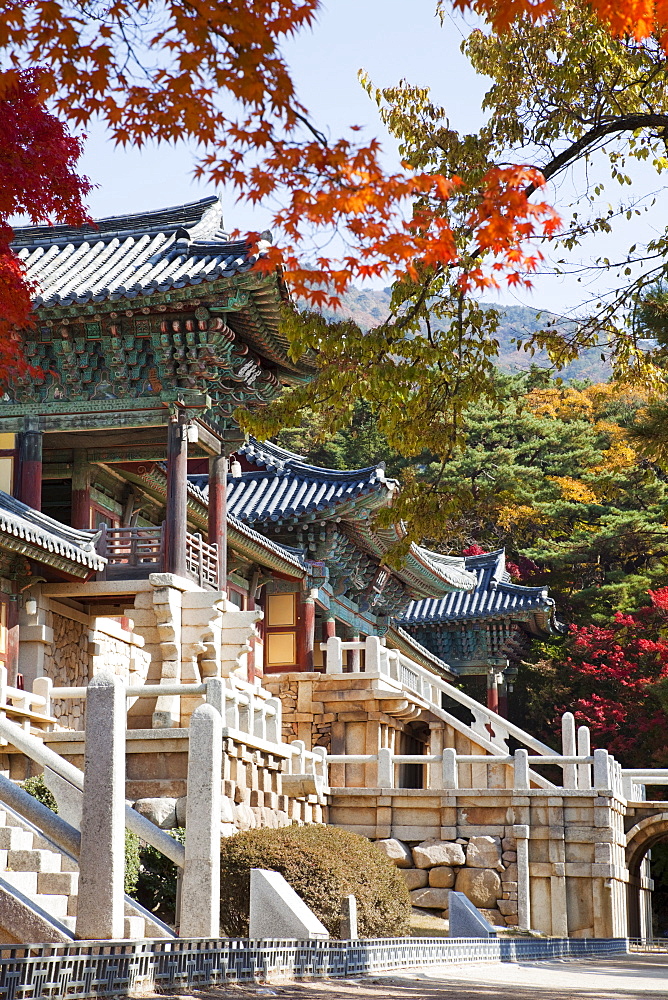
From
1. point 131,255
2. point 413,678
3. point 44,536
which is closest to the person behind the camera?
point 44,536

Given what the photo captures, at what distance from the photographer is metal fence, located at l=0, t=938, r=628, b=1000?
6.26 metres

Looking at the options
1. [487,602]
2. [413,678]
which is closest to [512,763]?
[413,678]

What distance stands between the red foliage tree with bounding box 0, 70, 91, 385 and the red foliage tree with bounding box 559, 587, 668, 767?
968 inches

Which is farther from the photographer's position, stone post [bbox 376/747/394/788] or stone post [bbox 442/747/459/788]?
stone post [bbox 376/747/394/788]

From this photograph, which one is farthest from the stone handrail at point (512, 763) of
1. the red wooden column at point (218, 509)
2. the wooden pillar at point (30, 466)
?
the wooden pillar at point (30, 466)

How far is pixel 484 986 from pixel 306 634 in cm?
1805

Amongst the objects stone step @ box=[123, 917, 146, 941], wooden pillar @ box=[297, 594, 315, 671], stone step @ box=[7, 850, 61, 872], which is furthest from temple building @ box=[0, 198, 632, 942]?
stone step @ box=[123, 917, 146, 941]

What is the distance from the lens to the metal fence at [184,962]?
6.26 m

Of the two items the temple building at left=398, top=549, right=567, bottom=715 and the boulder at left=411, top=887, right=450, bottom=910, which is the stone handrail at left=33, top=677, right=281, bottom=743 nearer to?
the boulder at left=411, top=887, right=450, bottom=910

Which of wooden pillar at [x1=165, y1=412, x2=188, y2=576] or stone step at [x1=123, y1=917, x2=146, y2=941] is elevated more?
wooden pillar at [x1=165, y1=412, x2=188, y2=576]

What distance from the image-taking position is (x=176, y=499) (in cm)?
1916

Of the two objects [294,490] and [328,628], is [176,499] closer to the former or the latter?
[294,490]

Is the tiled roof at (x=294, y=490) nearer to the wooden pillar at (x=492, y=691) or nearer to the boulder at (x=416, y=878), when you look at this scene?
the boulder at (x=416, y=878)

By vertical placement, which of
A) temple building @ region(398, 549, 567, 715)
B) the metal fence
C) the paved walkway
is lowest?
the paved walkway
